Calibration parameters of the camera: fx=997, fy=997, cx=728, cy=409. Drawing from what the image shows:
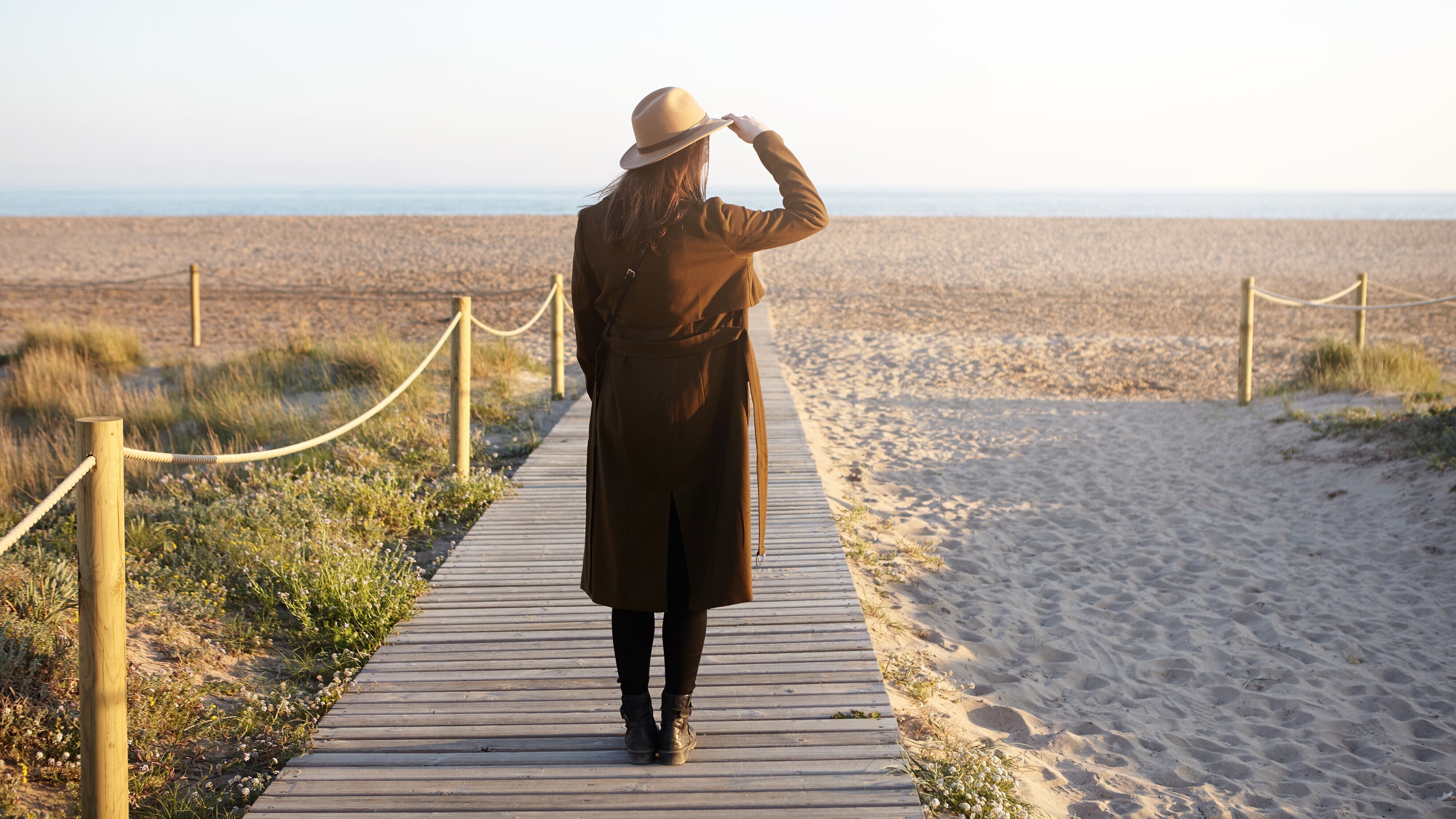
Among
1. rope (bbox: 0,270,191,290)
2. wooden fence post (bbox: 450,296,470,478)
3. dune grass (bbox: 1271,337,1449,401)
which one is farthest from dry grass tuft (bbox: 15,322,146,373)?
dune grass (bbox: 1271,337,1449,401)

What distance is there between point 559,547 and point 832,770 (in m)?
2.24

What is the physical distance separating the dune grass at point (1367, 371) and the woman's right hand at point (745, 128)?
7702mm

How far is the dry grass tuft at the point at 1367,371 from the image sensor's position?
8406 millimetres

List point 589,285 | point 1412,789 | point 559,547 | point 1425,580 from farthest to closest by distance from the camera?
point 1425,580 < point 559,547 < point 1412,789 < point 589,285

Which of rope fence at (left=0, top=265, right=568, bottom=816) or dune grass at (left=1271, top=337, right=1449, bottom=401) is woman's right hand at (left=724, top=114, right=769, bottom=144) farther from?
dune grass at (left=1271, top=337, right=1449, bottom=401)

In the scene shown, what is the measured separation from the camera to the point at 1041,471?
718 centimetres

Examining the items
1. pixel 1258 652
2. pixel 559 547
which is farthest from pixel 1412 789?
pixel 559 547

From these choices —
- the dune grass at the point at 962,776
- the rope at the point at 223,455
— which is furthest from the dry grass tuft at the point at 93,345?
the dune grass at the point at 962,776

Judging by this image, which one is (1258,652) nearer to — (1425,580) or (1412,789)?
(1412,789)

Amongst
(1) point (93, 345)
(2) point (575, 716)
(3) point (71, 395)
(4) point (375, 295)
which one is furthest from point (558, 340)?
(4) point (375, 295)

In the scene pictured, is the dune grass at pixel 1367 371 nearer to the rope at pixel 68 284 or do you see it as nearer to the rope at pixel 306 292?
the rope at pixel 306 292

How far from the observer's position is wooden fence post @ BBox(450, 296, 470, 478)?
579 cm

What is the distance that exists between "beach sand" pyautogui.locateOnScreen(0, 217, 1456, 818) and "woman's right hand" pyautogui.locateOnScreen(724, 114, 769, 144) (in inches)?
82.0

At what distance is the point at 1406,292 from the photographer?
67.3 feet
